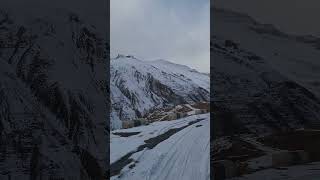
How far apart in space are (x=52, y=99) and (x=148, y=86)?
2.86 ft

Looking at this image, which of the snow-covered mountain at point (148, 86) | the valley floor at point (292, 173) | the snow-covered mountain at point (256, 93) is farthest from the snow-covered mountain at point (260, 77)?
the valley floor at point (292, 173)

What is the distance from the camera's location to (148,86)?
436cm

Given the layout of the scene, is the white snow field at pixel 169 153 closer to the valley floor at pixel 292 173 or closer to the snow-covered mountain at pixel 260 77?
the snow-covered mountain at pixel 260 77

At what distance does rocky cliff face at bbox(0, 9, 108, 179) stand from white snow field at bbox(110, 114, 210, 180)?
0.27 metres

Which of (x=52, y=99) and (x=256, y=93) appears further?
(x=256, y=93)

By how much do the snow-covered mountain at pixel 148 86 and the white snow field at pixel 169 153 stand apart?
173 mm

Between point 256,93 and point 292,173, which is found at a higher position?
point 256,93

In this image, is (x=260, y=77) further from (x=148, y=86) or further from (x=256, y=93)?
(x=148, y=86)

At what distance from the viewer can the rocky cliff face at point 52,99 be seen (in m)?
3.98

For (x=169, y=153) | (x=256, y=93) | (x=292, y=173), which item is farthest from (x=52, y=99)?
(x=292, y=173)

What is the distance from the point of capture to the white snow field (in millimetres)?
4258

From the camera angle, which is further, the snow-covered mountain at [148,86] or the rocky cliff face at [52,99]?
the snow-covered mountain at [148,86]

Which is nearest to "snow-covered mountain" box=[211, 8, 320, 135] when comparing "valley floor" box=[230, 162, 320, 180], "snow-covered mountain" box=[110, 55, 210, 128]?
"snow-covered mountain" box=[110, 55, 210, 128]

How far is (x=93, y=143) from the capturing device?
4074 mm
